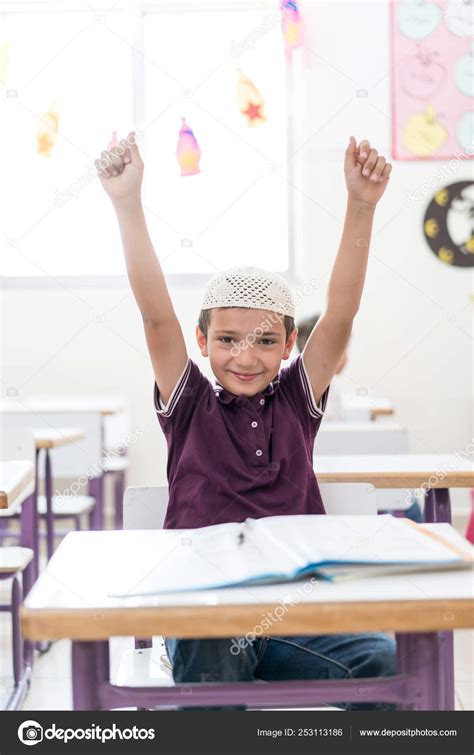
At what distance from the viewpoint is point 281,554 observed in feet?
2.83

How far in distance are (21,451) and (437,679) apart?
1.85 meters

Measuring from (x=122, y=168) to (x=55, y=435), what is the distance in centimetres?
181

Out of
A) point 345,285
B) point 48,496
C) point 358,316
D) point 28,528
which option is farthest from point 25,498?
point 358,316

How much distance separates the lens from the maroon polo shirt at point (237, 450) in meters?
1.32

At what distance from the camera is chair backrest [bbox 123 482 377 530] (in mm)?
1397

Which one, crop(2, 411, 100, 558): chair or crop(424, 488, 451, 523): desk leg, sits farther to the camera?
crop(2, 411, 100, 558): chair

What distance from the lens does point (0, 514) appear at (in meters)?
2.81

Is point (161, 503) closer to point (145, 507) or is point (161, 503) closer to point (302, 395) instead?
point (145, 507)

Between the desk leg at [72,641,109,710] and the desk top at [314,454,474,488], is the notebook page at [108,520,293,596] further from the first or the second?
the desk top at [314,454,474,488]

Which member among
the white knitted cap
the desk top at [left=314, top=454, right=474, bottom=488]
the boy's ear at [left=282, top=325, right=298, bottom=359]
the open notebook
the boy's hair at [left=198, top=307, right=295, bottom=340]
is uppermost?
the white knitted cap

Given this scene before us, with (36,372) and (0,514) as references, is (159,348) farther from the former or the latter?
(36,372)

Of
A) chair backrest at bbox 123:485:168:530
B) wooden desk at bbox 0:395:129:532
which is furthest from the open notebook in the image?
wooden desk at bbox 0:395:129:532

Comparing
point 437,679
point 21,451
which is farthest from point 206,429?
point 21,451

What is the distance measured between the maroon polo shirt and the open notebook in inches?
9.8
